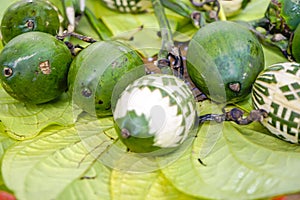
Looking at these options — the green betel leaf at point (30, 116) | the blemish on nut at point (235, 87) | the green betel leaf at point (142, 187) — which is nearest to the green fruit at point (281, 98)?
the blemish on nut at point (235, 87)

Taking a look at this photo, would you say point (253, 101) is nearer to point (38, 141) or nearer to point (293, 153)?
point (293, 153)

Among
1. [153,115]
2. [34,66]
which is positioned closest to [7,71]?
[34,66]

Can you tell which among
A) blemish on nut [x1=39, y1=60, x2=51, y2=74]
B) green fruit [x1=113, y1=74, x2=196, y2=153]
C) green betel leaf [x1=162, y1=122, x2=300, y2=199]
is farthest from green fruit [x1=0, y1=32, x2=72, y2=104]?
green betel leaf [x1=162, y1=122, x2=300, y2=199]

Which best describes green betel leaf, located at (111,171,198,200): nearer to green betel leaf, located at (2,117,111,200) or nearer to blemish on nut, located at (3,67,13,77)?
green betel leaf, located at (2,117,111,200)

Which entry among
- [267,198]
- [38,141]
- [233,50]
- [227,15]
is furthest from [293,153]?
[227,15]

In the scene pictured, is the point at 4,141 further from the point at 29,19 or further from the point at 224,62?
the point at 224,62

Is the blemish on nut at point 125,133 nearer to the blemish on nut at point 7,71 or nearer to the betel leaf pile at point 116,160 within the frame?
the betel leaf pile at point 116,160
